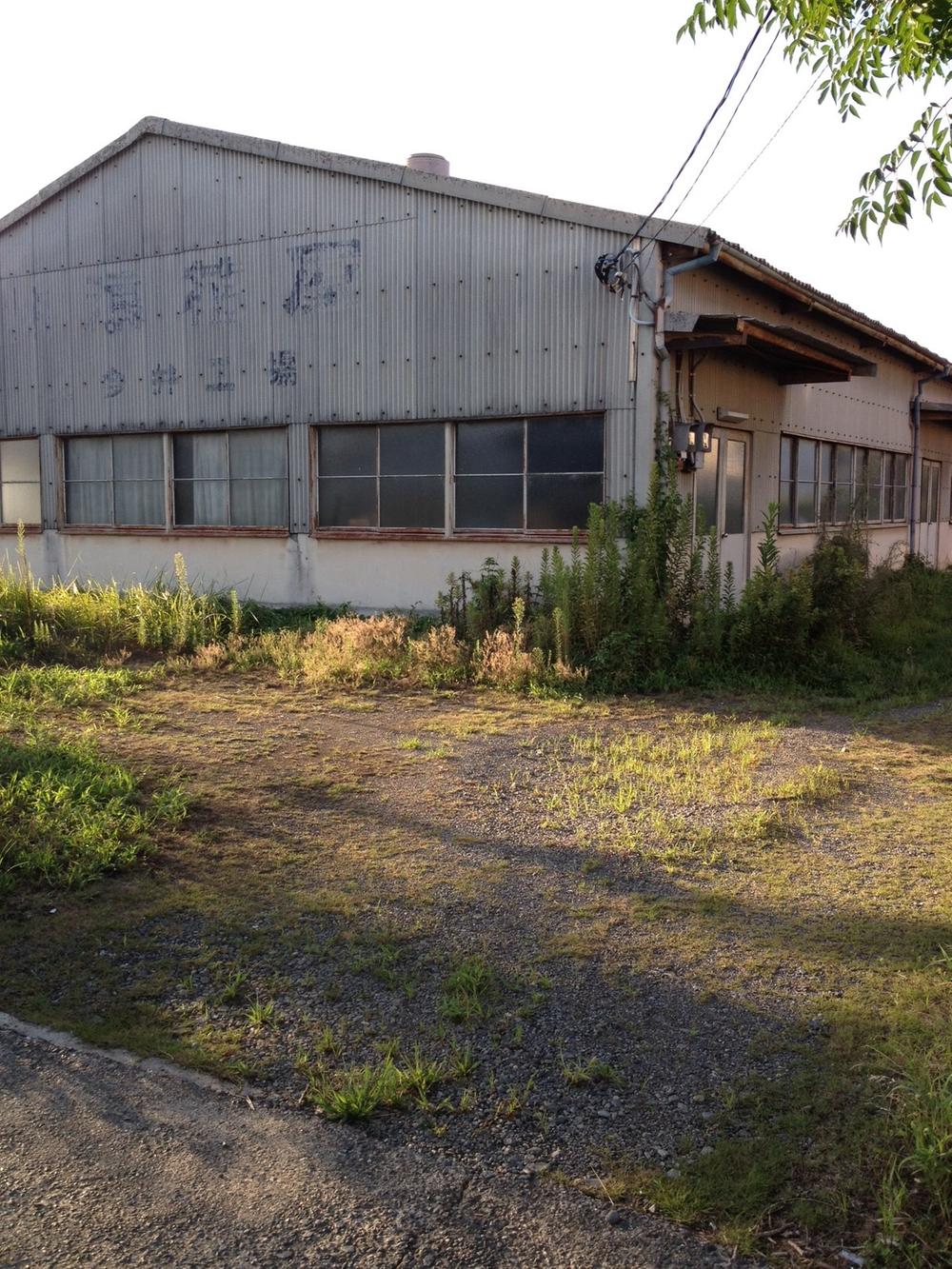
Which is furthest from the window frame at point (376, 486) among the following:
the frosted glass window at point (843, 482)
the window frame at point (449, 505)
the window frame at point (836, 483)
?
the frosted glass window at point (843, 482)

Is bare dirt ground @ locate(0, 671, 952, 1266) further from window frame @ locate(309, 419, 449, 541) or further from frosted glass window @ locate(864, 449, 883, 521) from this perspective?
frosted glass window @ locate(864, 449, 883, 521)

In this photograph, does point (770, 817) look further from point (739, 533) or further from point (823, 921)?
point (739, 533)

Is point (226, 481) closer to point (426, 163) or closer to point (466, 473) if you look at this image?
point (466, 473)

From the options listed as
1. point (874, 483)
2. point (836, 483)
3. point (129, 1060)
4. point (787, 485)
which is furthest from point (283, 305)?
point (129, 1060)

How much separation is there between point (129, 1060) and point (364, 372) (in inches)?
428

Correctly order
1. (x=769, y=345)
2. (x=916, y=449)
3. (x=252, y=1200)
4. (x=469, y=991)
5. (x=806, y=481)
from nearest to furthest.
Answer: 1. (x=252, y=1200)
2. (x=469, y=991)
3. (x=769, y=345)
4. (x=806, y=481)
5. (x=916, y=449)

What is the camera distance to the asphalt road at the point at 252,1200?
8.96 feet

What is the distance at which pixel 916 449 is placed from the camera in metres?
21.0

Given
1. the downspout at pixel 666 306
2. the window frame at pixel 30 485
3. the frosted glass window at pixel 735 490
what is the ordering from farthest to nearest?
the window frame at pixel 30 485 < the frosted glass window at pixel 735 490 < the downspout at pixel 666 306

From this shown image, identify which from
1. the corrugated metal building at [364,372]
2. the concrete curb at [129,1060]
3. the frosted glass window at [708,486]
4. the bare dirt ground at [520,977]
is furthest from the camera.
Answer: the frosted glass window at [708,486]

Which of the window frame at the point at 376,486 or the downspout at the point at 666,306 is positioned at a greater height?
the downspout at the point at 666,306

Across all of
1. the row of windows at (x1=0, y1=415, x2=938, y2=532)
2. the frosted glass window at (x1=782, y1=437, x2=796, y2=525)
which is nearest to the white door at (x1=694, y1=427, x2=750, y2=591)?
the row of windows at (x1=0, y1=415, x2=938, y2=532)

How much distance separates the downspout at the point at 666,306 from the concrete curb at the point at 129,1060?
9092mm

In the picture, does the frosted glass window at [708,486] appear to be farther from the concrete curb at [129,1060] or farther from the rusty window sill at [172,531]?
the concrete curb at [129,1060]
